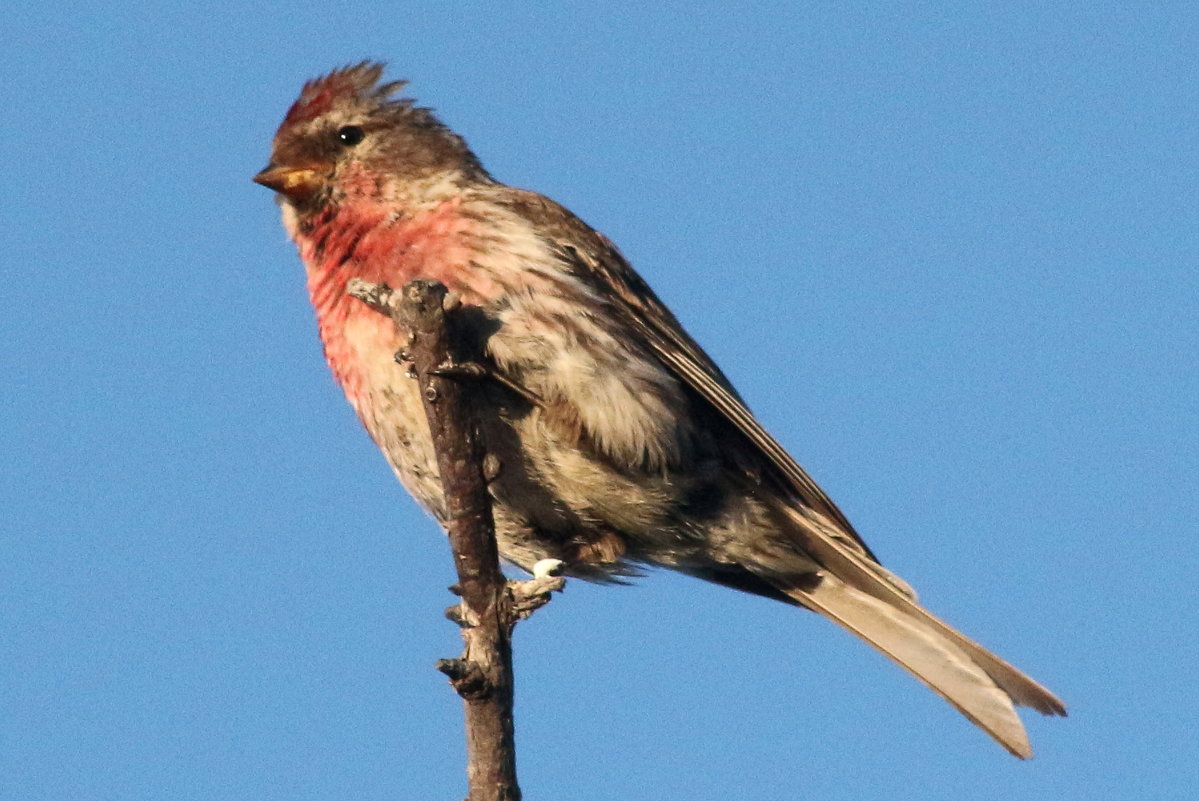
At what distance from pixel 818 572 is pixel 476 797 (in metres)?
2.56

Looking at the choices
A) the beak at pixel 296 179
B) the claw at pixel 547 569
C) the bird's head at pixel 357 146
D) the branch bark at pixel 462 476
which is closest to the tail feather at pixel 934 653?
the claw at pixel 547 569

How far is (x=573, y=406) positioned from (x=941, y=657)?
6.31 feet

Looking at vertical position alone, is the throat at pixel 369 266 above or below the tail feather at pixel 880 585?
above

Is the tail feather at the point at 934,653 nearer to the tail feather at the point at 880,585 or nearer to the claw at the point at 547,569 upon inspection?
the tail feather at the point at 880,585

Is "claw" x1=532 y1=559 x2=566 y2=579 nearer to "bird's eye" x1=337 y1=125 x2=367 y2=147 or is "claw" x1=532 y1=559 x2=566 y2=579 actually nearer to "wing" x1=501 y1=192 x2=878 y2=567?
"wing" x1=501 y1=192 x2=878 y2=567

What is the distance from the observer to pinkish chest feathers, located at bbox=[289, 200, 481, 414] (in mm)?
6250

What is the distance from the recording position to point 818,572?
710 cm

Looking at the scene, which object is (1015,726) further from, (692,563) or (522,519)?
(522,519)

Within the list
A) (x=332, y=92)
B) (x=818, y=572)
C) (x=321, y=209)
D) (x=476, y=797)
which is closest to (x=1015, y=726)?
(x=818, y=572)

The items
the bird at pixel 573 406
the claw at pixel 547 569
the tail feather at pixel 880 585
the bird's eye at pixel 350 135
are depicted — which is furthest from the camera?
the bird's eye at pixel 350 135

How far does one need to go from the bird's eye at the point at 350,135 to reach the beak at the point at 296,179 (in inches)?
8.1

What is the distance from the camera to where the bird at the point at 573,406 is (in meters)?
6.21

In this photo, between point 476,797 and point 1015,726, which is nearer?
point 476,797

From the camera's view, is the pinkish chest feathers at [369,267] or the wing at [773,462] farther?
the wing at [773,462]
